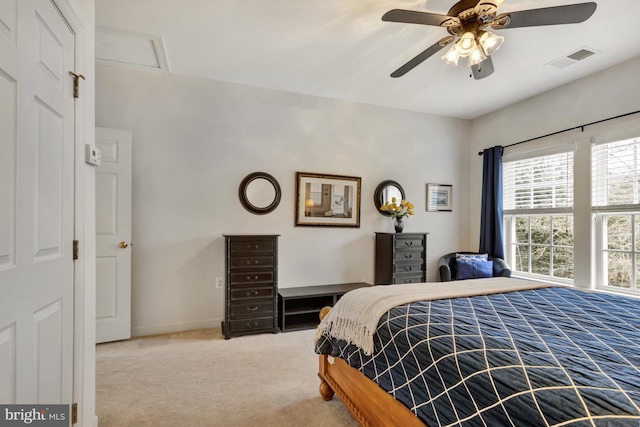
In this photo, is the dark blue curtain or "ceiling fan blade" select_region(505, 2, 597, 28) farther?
the dark blue curtain

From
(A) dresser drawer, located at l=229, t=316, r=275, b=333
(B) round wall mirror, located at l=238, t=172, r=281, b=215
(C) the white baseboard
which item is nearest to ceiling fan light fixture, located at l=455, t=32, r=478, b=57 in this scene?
(B) round wall mirror, located at l=238, t=172, r=281, b=215

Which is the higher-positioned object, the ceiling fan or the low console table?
the ceiling fan

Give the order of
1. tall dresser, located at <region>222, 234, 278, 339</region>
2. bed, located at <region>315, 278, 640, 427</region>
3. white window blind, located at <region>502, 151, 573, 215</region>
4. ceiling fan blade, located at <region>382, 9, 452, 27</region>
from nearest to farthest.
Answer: bed, located at <region>315, 278, 640, 427</region>
ceiling fan blade, located at <region>382, 9, 452, 27</region>
tall dresser, located at <region>222, 234, 278, 339</region>
white window blind, located at <region>502, 151, 573, 215</region>

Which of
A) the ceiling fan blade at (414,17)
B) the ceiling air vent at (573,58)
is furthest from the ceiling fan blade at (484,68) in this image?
the ceiling air vent at (573,58)

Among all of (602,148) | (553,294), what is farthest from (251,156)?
(602,148)

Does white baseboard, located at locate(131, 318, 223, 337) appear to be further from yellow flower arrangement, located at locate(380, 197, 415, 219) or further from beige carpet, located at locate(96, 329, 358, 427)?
yellow flower arrangement, located at locate(380, 197, 415, 219)

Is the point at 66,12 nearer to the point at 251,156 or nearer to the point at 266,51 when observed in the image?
the point at 266,51

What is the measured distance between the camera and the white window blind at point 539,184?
3422mm

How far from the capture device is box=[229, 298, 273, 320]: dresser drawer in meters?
3.10

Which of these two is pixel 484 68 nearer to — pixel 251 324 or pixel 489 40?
pixel 489 40

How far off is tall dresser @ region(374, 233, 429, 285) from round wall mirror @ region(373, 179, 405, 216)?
16.9 inches

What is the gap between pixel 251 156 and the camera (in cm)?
352

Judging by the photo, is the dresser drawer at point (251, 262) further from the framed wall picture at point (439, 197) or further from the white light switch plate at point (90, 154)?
the framed wall picture at point (439, 197)

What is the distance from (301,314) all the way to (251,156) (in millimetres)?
1934
